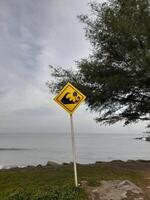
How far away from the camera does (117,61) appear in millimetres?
18359

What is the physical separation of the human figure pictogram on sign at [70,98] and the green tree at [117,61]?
12.7ft

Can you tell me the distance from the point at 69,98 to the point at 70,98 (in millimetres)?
36

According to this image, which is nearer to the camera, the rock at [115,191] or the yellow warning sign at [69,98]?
the rock at [115,191]

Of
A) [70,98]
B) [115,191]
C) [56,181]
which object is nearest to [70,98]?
[70,98]

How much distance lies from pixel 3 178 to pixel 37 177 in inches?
53.6

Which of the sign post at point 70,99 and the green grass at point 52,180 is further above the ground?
the sign post at point 70,99

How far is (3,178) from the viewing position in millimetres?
15719

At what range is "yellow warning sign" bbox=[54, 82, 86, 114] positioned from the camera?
45.8 feet

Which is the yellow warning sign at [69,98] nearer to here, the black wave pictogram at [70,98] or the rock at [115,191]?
the black wave pictogram at [70,98]

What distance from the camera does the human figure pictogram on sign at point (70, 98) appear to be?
550 inches

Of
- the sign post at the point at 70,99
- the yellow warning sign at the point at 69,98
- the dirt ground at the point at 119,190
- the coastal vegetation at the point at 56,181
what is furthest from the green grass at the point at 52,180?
the yellow warning sign at the point at 69,98

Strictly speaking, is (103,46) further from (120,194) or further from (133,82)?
(120,194)

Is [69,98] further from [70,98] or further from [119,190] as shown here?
[119,190]

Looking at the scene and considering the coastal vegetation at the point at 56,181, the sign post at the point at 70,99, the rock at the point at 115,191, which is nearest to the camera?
the coastal vegetation at the point at 56,181
